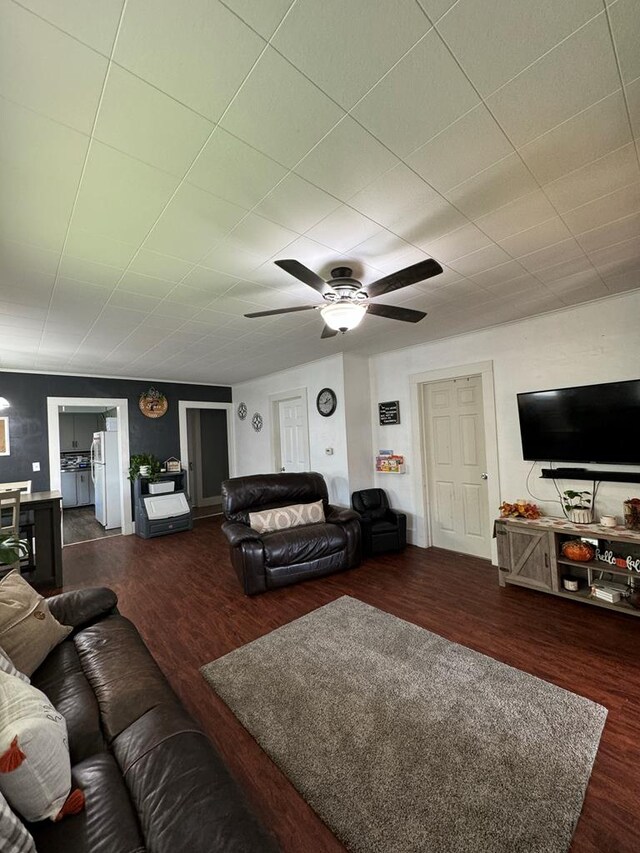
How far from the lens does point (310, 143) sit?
4.43 ft

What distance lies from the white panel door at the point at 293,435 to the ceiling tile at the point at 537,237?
12.2 ft

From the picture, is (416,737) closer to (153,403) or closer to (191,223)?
(191,223)

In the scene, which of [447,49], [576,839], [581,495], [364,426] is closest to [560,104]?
[447,49]

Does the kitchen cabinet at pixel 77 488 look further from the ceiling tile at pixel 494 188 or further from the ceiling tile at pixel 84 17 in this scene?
the ceiling tile at pixel 494 188

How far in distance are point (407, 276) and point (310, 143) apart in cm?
80

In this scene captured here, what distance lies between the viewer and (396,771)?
1.53 meters

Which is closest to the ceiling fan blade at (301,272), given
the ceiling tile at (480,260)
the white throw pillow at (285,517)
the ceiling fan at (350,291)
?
the ceiling fan at (350,291)

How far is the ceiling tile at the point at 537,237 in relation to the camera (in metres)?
1.96

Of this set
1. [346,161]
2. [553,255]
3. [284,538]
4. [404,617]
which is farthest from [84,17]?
[404,617]

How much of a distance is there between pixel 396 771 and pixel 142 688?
1.16m

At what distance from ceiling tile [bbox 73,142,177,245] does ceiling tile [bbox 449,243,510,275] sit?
178 cm

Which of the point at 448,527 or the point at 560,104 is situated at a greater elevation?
the point at 560,104

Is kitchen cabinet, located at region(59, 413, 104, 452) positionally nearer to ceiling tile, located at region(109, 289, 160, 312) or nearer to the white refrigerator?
the white refrigerator

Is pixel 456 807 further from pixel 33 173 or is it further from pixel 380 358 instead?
pixel 380 358
